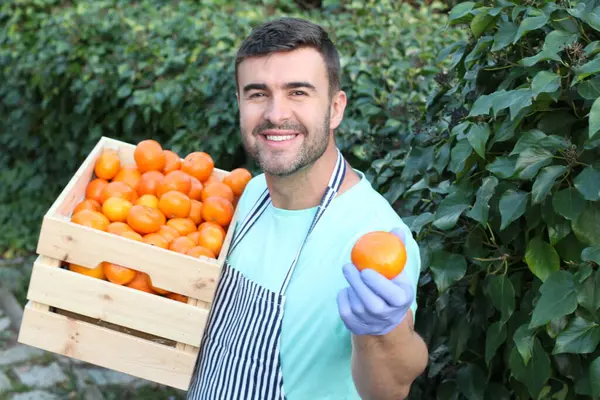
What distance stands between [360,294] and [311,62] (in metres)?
0.69

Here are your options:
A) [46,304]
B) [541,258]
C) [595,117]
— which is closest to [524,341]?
[541,258]

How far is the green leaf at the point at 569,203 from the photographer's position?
1.60m

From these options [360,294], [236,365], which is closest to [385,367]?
[360,294]

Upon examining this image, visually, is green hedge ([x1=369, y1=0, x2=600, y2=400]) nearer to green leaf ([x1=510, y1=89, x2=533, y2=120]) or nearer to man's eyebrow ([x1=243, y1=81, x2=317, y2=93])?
green leaf ([x1=510, y1=89, x2=533, y2=120])

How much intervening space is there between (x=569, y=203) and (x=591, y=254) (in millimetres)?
134

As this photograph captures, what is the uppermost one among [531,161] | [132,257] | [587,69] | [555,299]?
[587,69]

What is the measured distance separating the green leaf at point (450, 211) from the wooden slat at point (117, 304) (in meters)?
0.63

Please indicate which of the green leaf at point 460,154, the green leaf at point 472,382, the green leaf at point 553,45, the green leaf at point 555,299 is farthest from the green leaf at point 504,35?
the green leaf at point 472,382

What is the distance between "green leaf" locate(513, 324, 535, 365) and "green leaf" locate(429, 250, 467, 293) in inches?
8.0

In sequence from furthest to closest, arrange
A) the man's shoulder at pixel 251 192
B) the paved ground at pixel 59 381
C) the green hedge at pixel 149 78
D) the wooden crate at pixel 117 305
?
the paved ground at pixel 59 381 → the green hedge at pixel 149 78 → the man's shoulder at pixel 251 192 → the wooden crate at pixel 117 305

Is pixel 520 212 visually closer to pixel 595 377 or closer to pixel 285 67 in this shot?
pixel 595 377

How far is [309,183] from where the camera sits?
1.86 metres

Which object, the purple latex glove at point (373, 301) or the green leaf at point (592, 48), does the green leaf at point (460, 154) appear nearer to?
the green leaf at point (592, 48)

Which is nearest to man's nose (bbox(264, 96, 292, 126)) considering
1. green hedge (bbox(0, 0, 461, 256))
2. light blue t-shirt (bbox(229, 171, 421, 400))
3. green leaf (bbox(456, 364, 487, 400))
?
light blue t-shirt (bbox(229, 171, 421, 400))
